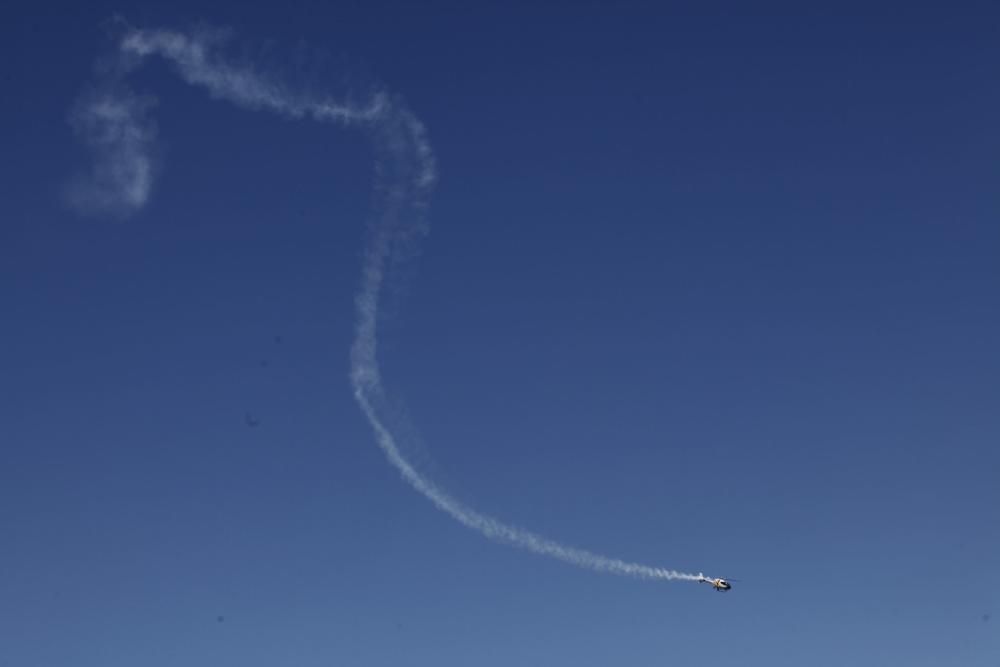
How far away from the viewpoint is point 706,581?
121562mm
